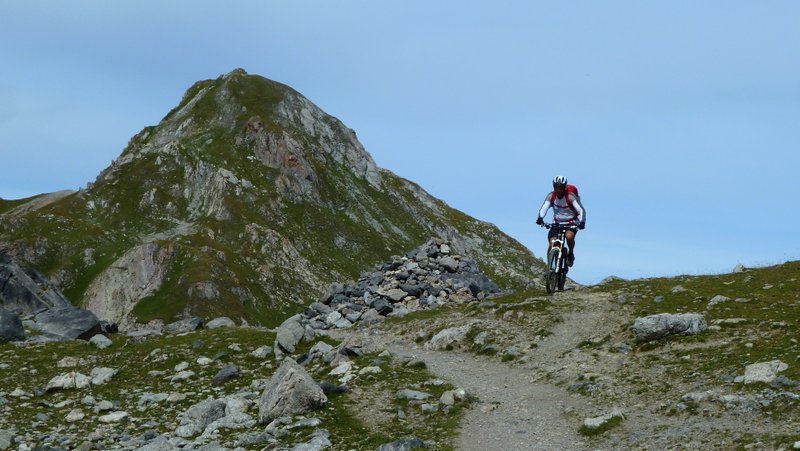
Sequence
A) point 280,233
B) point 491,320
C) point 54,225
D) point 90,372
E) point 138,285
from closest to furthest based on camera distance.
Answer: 1. point 90,372
2. point 491,320
3. point 138,285
4. point 54,225
5. point 280,233

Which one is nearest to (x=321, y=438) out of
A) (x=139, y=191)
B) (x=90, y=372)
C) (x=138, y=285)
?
(x=90, y=372)

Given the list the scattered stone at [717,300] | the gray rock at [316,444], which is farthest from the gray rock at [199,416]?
the scattered stone at [717,300]

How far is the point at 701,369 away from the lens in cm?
1639

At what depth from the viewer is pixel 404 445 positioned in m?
14.3

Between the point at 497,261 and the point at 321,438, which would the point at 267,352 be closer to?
the point at 321,438

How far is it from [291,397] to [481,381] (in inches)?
220

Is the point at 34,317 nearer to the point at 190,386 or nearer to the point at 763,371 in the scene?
the point at 190,386

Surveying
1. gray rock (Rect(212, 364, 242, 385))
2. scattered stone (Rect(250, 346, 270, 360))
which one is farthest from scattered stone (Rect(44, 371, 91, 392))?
scattered stone (Rect(250, 346, 270, 360))

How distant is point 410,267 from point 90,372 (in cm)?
1806

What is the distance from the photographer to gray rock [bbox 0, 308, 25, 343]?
88.3 feet

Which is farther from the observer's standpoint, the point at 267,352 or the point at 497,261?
the point at 497,261

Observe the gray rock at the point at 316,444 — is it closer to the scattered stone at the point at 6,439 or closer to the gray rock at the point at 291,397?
the gray rock at the point at 291,397

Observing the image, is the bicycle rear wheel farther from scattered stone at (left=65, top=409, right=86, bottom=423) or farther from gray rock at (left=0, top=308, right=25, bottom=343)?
gray rock at (left=0, top=308, right=25, bottom=343)

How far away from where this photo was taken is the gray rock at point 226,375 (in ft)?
68.3
